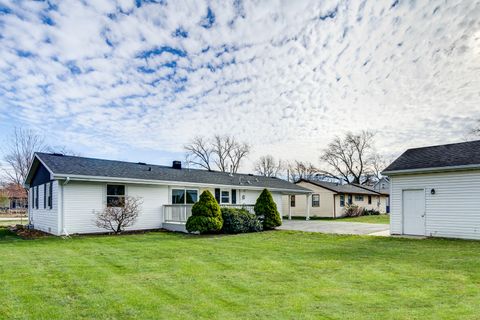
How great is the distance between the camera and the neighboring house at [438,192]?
12.4 meters

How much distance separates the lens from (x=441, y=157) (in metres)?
13.9

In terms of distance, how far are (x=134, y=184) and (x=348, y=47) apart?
11.4 metres

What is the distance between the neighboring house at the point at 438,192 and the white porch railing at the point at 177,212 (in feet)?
31.3

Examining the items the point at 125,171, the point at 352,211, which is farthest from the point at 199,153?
the point at 125,171

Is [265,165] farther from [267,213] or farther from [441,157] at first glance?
[441,157]

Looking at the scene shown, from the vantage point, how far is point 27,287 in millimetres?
5676

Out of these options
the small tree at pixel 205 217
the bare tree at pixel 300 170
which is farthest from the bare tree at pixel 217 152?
the small tree at pixel 205 217

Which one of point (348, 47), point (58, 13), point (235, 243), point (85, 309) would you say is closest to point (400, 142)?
point (348, 47)

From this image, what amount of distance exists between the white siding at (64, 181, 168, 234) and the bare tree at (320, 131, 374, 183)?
40828 mm

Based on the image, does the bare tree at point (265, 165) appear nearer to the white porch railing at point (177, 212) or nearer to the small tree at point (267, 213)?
the small tree at point (267, 213)

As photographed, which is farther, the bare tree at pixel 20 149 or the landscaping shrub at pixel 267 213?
the bare tree at pixel 20 149

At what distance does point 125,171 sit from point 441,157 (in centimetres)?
1468

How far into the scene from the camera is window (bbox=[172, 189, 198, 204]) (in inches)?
724

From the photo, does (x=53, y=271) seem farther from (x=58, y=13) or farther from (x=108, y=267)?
(x=58, y=13)
